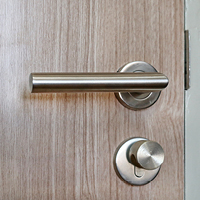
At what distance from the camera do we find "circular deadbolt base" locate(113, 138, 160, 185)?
1.01 ft

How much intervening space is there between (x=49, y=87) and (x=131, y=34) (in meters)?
0.12

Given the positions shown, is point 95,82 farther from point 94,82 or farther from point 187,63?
point 187,63

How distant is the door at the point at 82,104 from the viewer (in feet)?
0.94

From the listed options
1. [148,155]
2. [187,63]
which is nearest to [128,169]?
[148,155]

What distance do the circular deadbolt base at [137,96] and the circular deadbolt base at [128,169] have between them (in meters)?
0.04

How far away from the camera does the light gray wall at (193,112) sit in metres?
0.33

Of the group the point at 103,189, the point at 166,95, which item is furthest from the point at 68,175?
Answer: the point at 166,95

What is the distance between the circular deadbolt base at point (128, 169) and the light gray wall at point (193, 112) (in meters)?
0.05

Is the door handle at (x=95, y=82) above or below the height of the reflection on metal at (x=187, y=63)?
below

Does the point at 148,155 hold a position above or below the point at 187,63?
below

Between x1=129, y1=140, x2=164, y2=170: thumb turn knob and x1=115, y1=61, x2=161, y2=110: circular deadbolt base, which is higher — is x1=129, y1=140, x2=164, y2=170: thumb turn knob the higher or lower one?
the lower one

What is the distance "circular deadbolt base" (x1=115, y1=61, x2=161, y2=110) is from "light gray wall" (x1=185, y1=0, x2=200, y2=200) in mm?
49

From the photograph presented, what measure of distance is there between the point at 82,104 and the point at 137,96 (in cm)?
6

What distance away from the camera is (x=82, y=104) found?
1.00 feet
